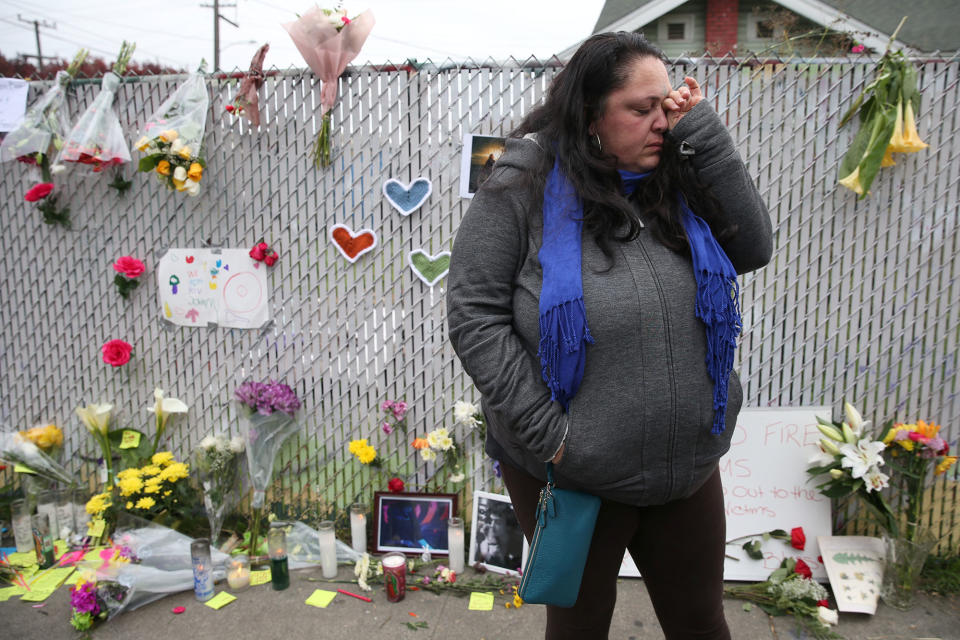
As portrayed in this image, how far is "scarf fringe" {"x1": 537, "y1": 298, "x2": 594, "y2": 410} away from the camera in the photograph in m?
1.22

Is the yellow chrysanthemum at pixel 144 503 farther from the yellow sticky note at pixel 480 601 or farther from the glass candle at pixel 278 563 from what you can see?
the yellow sticky note at pixel 480 601

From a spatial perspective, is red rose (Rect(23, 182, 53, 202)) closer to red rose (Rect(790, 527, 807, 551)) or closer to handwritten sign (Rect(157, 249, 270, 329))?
handwritten sign (Rect(157, 249, 270, 329))

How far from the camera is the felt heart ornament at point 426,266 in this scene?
2822 millimetres

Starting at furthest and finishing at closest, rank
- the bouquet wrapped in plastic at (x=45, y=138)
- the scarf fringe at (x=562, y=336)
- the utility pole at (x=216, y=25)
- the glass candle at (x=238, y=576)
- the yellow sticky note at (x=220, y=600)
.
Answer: the utility pole at (x=216, y=25) → the bouquet wrapped in plastic at (x=45, y=138) → the glass candle at (x=238, y=576) → the yellow sticky note at (x=220, y=600) → the scarf fringe at (x=562, y=336)

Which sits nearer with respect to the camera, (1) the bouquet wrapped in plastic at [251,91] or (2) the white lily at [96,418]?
(1) the bouquet wrapped in plastic at [251,91]

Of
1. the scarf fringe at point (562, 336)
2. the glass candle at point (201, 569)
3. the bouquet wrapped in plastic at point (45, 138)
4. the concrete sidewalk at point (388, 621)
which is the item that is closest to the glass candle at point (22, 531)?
the concrete sidewalk at point (388, 621)

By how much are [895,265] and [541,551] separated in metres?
2.20

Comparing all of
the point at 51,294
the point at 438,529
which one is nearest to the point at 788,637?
the point at 438,529

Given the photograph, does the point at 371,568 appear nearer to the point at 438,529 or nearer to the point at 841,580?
the point at 438,529

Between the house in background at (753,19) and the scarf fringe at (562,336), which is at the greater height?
the house in background at (753,19)

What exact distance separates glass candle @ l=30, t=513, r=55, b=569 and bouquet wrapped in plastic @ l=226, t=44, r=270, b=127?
2.15 metres

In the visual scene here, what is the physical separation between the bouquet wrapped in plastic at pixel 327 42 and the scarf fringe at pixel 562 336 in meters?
1.95

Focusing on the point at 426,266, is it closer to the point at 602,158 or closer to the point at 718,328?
Answer: the point at 602,158

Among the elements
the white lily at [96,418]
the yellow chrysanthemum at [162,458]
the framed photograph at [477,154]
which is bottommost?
the yellow chrysanthemum at [162,458]
